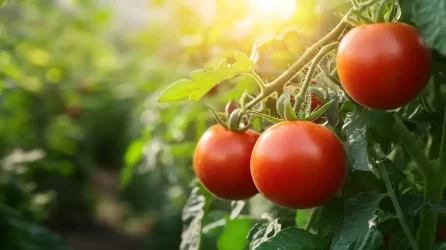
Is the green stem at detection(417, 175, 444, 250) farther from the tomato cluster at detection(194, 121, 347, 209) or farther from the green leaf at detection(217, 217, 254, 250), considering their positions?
the green leaf at detection(217, 217, 254, 250)

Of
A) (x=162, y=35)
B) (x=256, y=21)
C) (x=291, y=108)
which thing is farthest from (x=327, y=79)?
(x=162, y=35)

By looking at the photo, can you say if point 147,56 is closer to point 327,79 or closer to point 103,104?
point 103,104

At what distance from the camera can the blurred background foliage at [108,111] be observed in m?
1.62

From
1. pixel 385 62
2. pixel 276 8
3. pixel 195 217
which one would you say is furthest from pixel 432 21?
pixel 276 8

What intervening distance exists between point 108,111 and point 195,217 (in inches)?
126

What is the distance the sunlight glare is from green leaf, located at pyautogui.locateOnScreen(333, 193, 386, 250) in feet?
1.41

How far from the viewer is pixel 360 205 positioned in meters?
0.71

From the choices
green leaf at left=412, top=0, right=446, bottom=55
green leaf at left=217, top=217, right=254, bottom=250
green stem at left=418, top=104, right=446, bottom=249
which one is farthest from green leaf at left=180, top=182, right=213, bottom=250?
green leaf at left=412, top=0, right=446, bottom=55

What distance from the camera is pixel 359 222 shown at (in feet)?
2.27

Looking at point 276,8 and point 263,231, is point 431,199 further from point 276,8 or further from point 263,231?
point 276,8

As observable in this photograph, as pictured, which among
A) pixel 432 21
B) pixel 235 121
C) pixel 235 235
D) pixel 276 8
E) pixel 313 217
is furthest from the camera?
pixel 276 8

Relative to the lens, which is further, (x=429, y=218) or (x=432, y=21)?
(x=429, y=218)

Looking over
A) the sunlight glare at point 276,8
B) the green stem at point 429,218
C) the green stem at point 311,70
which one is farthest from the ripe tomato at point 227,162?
the sunlight glare at point 276,8

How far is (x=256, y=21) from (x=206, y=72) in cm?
75
